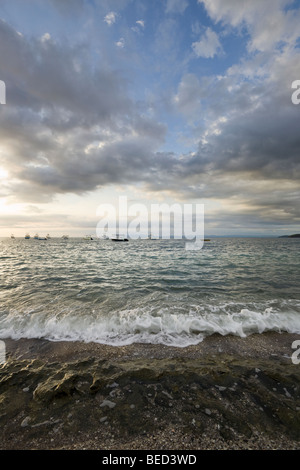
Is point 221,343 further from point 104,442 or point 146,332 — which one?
point 104,442

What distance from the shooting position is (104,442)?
3174mm

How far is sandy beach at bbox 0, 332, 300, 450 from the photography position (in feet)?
10.5
